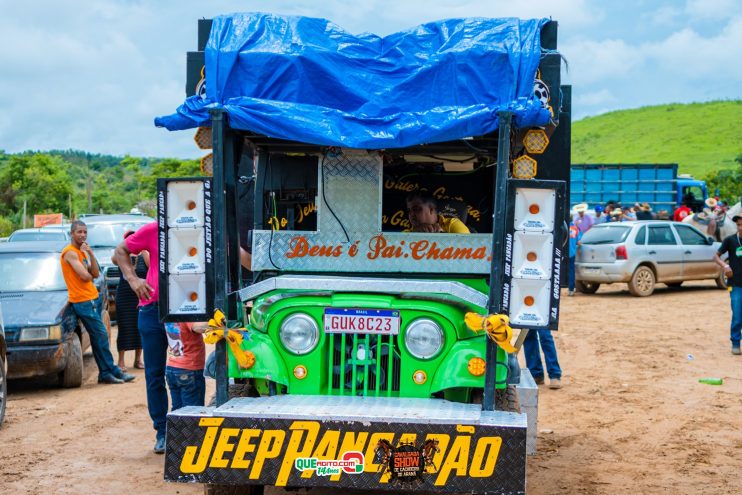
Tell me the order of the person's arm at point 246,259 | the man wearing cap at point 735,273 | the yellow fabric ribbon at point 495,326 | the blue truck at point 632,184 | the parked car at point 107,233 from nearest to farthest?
the yellow fabric ribbon at point 495,326 < the person's arm at point 246,259 < the man wearing cap at point 735,273 < the parked car at point 107,233 < the blue truck at point 632,184

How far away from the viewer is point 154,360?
7.36m

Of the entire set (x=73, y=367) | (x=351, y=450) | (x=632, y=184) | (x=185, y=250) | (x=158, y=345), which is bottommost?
(x=73, y=367)

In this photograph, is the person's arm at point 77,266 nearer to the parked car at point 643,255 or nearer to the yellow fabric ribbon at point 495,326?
the yellow fabric ribbon at point 495,326

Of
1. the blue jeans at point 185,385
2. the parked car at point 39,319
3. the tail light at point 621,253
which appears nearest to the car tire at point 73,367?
the parked car at point 39,319

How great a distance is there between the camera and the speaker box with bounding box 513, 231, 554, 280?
5.08m

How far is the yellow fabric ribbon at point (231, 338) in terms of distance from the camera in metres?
5.31

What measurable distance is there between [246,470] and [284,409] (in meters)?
0.40

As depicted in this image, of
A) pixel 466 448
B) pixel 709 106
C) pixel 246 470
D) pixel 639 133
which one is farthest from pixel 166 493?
pixel 709 106

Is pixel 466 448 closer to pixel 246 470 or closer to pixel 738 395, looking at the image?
pixel 246 470

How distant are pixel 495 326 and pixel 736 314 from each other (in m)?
8.72

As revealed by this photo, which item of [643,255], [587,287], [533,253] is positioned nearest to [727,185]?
[587,287]

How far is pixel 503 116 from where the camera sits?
524 centimetres

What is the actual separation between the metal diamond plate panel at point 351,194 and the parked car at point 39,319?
520 cm

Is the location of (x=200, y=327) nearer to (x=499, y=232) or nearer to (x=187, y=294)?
(x=187, y=294)
